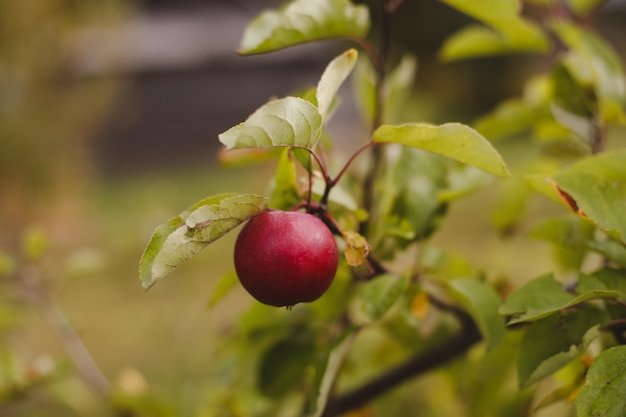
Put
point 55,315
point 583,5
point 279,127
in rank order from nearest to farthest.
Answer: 1. point 279,127
2. point 583,5
3. point 55,315

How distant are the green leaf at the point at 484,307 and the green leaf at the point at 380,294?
0.21 feet

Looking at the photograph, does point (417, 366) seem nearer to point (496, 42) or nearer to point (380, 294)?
point (380, 294)

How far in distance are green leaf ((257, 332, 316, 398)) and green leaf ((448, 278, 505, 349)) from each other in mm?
238

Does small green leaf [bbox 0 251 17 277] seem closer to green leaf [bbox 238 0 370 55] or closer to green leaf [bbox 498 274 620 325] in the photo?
green leaf [bbox 238 0 370 55]

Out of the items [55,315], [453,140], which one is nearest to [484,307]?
[453,140]

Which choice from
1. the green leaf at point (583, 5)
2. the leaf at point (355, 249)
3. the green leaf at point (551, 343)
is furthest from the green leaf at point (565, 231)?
the green leaf at point (583, 5)

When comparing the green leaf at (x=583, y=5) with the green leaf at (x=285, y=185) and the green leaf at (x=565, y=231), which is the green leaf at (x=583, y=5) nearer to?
the green leaf at (x=565, y=231)

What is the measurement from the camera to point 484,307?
26.7 inches

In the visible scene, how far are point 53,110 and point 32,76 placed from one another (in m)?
0.32

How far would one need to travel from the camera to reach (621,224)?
23.2 inches

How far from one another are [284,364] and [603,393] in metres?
0.43

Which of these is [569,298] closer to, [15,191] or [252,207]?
[252,207]

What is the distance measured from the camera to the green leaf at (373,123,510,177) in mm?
541

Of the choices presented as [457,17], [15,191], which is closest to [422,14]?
[457,17]
